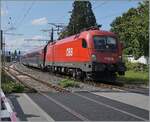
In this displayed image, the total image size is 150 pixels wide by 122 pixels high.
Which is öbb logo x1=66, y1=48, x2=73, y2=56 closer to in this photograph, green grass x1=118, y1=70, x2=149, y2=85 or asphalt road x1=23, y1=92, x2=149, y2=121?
green grass x1=118, y1=70, x2=149, y2=85

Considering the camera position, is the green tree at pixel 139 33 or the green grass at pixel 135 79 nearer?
the green grass at pixel 135 79

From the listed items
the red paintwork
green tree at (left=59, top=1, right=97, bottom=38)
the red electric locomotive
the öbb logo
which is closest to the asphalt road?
the red electric locomotive

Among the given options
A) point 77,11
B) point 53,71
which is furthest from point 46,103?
point 77,11

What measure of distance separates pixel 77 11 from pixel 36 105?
91882 millimetres

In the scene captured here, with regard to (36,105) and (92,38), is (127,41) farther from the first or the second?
(36,105)

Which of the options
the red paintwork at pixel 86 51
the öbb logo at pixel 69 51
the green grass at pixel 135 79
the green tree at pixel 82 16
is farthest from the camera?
the green tree at pixel 82 16

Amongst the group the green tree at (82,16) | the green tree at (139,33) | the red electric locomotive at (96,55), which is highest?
the green tree at (82,16)

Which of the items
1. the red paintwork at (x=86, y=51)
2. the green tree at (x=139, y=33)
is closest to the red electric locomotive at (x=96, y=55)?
the red paintwork at (x=86, y=51)

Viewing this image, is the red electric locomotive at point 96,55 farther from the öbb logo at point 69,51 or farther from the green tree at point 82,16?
the green tree at point 82,16

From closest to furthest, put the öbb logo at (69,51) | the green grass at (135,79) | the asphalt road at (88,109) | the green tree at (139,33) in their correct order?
the asphalt road at (88,109) → the green grass at (135,79) → the öbb logo at (69,51) → the green tree at (139,33)

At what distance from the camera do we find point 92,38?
29609 mm

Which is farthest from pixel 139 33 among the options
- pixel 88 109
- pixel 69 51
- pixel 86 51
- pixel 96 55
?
pixel 88 109

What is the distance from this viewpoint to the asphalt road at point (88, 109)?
1298 cm

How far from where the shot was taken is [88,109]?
48.5ft
